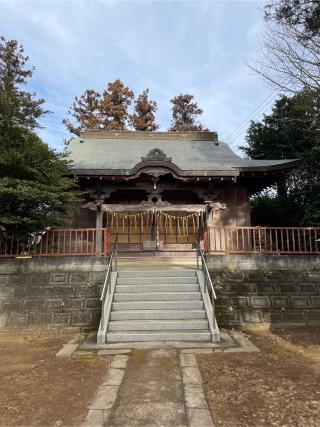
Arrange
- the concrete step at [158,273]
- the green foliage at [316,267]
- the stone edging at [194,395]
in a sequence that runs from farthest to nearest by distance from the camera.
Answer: the green foliage at [316,267], the concrete step at [158,273], the stone edging at [194,395]

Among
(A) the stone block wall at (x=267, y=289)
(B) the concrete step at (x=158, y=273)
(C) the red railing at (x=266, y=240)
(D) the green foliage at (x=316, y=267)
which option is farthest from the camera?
(C) the red railing at (x=266, y=240)

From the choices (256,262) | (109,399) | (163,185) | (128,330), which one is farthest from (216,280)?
(109,399)

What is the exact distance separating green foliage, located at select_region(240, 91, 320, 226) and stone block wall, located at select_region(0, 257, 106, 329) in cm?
798

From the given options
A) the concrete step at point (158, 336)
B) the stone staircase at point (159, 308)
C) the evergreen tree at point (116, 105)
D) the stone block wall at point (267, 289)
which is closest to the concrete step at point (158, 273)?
the stone staircase at point (159, 308)

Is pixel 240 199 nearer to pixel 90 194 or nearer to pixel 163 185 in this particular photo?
pixel 163 185

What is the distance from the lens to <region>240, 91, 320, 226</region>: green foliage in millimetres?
12367

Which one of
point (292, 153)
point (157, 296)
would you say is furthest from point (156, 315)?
point (292, 153)

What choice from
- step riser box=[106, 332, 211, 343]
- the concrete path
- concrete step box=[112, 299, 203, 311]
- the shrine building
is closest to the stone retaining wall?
concrete step box=[112, 299, 203, 311]

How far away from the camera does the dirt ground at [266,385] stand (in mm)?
3604

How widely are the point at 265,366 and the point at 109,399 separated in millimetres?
2635

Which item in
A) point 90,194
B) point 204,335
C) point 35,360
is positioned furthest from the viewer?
point 90,194

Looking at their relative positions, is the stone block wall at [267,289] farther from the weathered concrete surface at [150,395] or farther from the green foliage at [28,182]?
the green foliage at [28,182]

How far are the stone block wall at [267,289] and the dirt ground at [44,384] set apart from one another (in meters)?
3.94

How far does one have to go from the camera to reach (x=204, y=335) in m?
6.80
